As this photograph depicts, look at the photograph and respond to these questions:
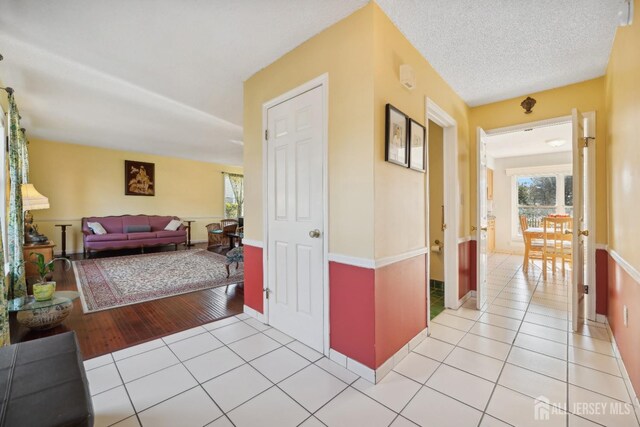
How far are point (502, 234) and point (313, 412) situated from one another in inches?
273

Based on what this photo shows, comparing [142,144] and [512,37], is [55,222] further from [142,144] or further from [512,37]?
[512,37]

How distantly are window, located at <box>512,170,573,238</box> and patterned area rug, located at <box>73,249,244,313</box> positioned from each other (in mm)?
6713

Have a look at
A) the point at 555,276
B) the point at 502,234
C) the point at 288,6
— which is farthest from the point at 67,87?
the point at 502,234

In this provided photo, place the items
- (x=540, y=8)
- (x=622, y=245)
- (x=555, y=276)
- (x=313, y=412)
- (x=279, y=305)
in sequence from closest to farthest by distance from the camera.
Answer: (x=313, y=412), (x=540, y=8), (x=622, y=245), (x=279, y=305), (x=555, y=276)

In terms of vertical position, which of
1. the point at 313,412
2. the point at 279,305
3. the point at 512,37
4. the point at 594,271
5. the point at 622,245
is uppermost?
the point at 512,37

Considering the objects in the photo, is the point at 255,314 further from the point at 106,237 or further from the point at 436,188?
the point at 106,237

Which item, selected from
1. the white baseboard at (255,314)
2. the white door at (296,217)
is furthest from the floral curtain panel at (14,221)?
the white door at (296,217)

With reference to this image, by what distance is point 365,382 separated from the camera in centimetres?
173

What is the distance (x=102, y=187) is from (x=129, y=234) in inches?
61.5

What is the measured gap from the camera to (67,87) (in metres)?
3.11

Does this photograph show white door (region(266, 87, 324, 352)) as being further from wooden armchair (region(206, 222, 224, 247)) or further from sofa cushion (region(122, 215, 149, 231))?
sofa cushion (region(122, 215, 149, 231))

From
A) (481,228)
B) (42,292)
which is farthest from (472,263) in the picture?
(42,292)

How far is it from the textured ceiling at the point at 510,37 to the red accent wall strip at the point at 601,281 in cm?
176

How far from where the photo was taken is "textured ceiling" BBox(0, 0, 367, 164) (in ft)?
5.94
